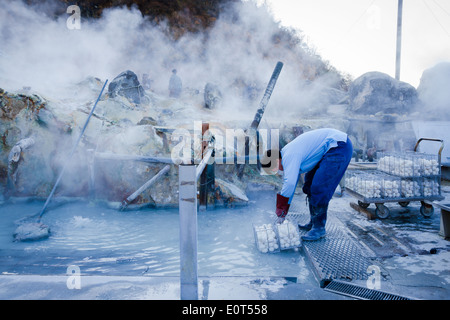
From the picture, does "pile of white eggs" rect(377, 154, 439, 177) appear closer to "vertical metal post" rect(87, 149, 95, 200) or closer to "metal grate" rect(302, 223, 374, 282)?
"metal grate" rect(302, 223, 374, 282)

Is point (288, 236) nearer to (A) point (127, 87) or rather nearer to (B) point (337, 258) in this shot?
(B) point (337, 258)

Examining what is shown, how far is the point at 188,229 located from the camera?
1903 mm

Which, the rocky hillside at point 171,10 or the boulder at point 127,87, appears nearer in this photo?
the boulder at point 127,87

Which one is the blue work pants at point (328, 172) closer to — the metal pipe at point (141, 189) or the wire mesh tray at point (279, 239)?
the wire mesh tray at point (279, 239)

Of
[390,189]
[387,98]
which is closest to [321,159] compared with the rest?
[390,189]

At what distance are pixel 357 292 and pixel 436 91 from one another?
745 inches

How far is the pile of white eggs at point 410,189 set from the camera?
4.93 m

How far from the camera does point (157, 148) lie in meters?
6.90

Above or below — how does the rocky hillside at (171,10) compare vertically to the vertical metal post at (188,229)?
above

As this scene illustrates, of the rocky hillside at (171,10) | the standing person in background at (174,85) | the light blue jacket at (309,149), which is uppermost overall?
the rocky hillside at (171,10)

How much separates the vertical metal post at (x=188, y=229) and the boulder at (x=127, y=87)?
10.5 metres

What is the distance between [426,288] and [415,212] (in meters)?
3.15

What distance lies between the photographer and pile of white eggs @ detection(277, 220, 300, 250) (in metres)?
3.79

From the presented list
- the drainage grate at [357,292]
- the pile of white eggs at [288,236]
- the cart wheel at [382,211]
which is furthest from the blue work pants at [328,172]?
the cart wheel at [382,211]
